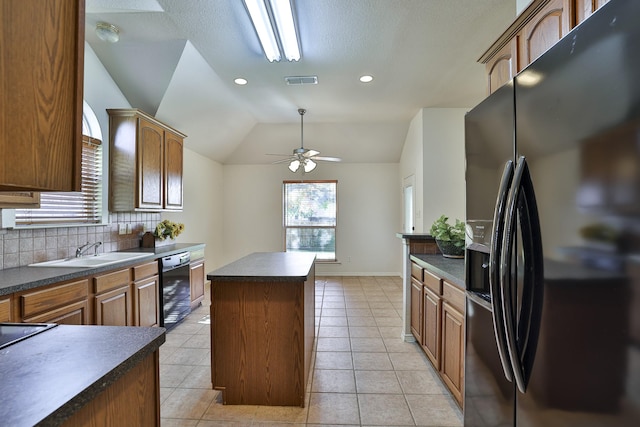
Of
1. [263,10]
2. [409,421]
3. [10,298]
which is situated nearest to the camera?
[10,298]

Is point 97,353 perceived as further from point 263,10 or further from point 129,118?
point 129,118

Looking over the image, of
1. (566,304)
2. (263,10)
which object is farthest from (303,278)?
(263,10)

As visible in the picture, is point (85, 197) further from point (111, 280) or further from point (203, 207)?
point (203, 207)

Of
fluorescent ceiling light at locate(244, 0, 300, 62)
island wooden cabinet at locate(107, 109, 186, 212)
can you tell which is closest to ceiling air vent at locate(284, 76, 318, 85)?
fluorescent ceiling light at locate(244, 0, 300, 62)

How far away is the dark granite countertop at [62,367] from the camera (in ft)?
1.84

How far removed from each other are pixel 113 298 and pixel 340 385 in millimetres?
1980

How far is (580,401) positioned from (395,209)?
218 inches

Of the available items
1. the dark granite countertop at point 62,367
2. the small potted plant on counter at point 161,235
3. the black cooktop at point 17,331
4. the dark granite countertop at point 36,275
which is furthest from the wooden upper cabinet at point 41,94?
the small potted plant on counter at point 161,235

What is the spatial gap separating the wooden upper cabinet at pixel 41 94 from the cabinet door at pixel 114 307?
83.9 inches

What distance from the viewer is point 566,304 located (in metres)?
0.78

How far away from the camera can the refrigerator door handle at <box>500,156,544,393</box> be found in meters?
0.88

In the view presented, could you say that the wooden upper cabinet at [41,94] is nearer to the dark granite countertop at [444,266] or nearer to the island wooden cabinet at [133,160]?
the dark granite countertop at [444,266]

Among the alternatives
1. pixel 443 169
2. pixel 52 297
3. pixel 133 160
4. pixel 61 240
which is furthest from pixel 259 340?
pixel 443 169

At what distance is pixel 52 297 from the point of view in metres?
1.89
